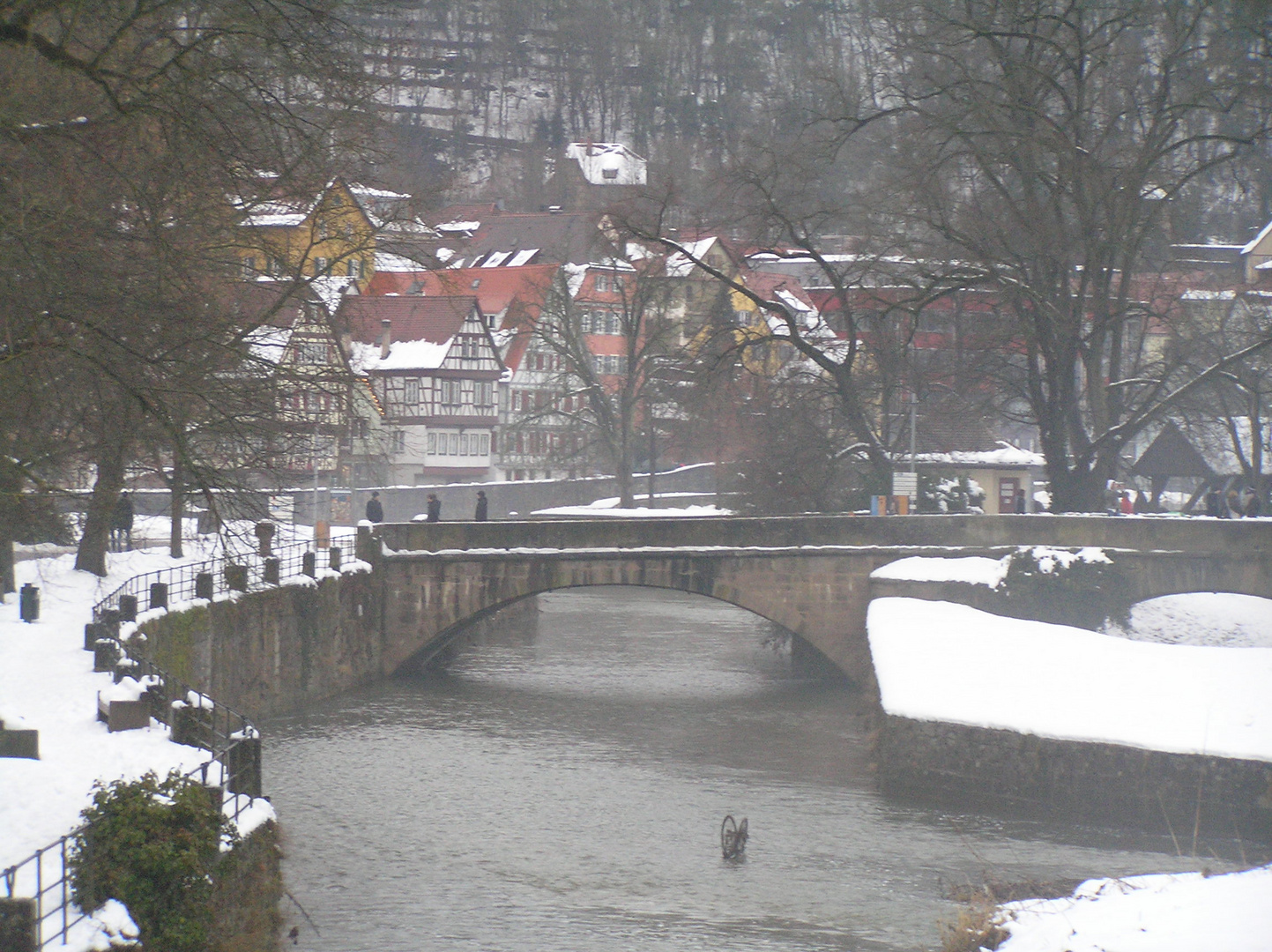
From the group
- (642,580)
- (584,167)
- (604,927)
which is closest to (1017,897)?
(604,927)

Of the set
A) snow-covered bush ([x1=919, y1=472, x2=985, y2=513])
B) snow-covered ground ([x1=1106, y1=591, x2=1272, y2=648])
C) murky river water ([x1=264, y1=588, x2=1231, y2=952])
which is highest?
snow-covered bush ([x1=919, y1=472, x2=985, y2=513])

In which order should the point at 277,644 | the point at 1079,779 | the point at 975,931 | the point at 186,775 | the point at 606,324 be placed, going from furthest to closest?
the point at 606,324
the point at 277,644
the point at 1079,779
the point at 975,931
the point at 186,775

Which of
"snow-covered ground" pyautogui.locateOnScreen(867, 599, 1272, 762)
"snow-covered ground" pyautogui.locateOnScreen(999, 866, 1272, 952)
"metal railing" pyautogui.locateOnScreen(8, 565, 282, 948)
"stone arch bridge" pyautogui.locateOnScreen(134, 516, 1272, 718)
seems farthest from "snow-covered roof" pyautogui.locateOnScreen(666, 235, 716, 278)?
"snow-covered ground" pyautogui.locateOnScreen(999, 866, 1272, 952)

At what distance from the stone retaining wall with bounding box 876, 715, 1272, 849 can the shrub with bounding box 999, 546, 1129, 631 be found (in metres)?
7.05

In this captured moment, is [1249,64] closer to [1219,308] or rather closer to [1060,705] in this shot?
[1060,705]

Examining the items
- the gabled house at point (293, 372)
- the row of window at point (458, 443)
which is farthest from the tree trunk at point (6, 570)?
the row of window at point (458, 443)

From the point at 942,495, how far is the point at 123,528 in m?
17.8

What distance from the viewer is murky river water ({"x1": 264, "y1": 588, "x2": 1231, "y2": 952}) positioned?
594 inches

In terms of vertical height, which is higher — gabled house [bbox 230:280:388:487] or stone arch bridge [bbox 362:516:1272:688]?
gabled house [bbox 230:280:388:487]

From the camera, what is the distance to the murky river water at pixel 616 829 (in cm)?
1508

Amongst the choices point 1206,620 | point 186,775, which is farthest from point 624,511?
point 186,775

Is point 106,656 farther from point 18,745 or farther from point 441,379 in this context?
point 441,379

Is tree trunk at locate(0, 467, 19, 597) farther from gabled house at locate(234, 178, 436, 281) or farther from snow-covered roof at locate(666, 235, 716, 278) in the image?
snow-covered roof at locate(666, 235, 716, 278)

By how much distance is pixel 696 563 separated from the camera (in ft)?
94.8
